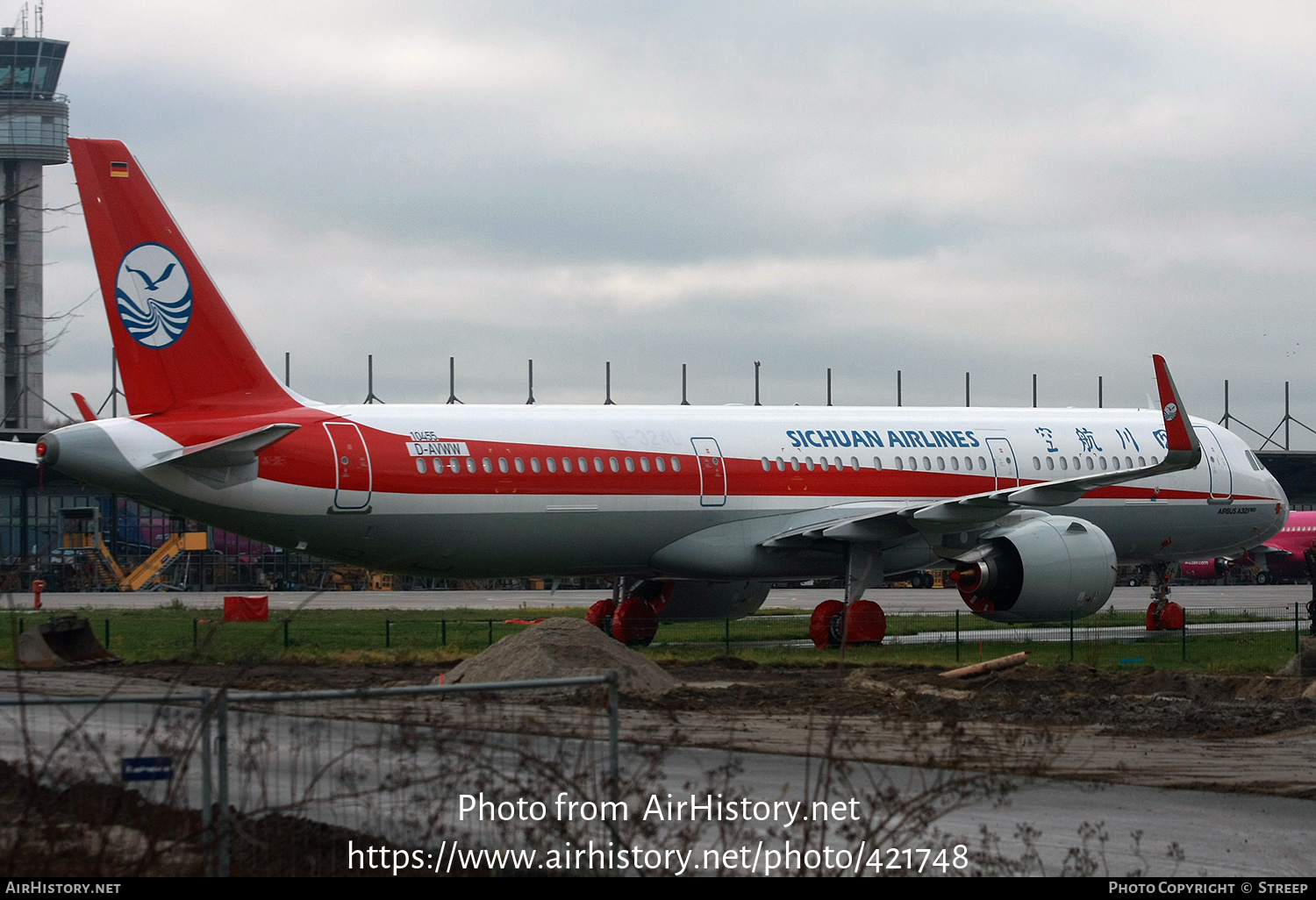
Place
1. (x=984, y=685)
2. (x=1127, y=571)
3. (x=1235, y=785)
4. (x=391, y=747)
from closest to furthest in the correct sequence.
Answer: (x=391, y=747) → (x=1235, y=785) → (x=984, y=685) → (x=1127, y=571)

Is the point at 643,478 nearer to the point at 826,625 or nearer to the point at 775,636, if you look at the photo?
the point at 826,625

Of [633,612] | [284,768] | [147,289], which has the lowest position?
[633,612]

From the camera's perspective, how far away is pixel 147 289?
2284 cm

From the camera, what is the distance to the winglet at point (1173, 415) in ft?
83.3

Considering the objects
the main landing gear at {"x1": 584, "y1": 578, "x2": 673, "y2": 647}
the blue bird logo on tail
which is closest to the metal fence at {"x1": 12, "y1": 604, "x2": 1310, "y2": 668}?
the main landing gear at {"x1": 584, "y1": 578, "x2": 673, "y2": 647}

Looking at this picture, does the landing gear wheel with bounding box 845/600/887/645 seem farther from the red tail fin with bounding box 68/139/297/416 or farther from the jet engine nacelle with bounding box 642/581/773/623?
the red tail fin with bounding box 68/139/297/416

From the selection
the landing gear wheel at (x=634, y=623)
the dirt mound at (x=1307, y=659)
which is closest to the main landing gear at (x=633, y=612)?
the landing gear wheel at (x=634, y=623)

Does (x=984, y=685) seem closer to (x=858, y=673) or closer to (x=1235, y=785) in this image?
(x=858, y=673)

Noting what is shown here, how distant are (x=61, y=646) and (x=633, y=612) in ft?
Answer: 34.4

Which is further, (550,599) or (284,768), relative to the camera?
(550,599)

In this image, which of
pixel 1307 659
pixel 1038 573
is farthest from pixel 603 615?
pixel 1307 659
